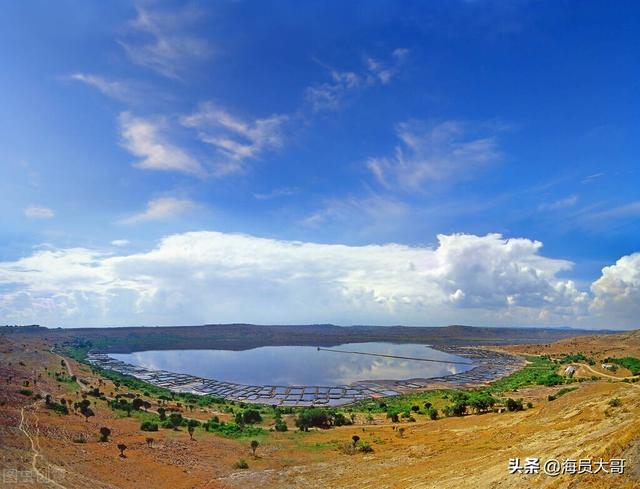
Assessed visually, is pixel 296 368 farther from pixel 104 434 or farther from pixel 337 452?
pixel 337 452

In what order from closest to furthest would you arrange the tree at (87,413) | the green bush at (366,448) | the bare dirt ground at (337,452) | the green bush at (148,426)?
1. the bare dirt ground at (337,452)
2. the green bush at (366,448)
3. the green bush at (148,426)
4. the tree at (87,413)

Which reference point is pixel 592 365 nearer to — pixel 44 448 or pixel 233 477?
pixel 233 477

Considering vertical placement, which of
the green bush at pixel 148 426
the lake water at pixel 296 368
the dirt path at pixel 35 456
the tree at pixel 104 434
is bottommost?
the lake water at pixel 296 368

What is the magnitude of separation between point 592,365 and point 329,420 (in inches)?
2212

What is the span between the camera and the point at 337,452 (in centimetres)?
2602

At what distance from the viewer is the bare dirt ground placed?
15352 millimetres

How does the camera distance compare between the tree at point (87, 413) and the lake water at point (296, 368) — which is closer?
the tree at point (87, 413)

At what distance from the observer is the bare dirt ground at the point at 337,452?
15352 mm

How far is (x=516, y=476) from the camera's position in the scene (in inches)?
547

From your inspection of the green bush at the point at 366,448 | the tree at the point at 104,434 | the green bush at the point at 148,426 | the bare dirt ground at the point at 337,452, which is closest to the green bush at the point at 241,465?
the bare dirt ground at the point at 337,452

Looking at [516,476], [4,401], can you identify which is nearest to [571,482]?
[516,476]

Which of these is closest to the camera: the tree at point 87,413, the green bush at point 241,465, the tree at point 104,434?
the green bush at point 241,465

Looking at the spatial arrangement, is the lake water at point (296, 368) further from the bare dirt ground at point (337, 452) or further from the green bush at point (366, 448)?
the green bush at point (366, 448)

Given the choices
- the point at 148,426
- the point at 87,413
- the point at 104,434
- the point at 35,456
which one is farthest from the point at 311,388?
the point at 35,456
